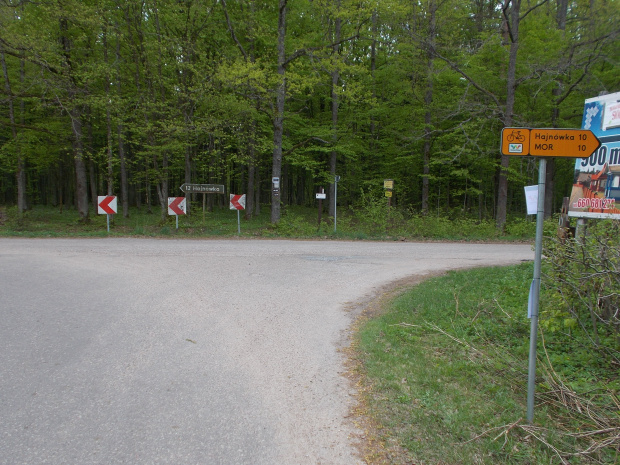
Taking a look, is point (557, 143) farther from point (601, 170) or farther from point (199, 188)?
point (199, 188)

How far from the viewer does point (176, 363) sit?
14.5ft

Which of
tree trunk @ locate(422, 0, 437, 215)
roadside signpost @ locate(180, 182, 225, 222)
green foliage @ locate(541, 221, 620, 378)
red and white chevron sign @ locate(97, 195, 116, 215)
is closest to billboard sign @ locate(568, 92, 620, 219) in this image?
green foliage @ locate(541, 221, 620, 378)

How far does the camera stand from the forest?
18062 millimetres

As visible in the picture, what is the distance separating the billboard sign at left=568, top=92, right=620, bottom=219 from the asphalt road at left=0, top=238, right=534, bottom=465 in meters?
4.03

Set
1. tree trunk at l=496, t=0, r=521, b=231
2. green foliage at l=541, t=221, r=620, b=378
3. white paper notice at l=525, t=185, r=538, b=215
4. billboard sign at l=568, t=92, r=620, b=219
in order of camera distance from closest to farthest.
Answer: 1. green foliage at l=541, t=221, r=620, b=378
2. white paper notice at l=525, t=185, r=538, b=215
3. billboard sign at l=568, t=92, r=620, b=219
4. tree trunk at l=496, t=0, r=521, b=231

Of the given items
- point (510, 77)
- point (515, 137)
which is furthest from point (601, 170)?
point (510, 77)

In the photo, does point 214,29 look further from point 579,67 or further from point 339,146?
point 579,67

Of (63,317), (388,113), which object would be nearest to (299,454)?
(63,317)

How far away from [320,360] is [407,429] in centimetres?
163

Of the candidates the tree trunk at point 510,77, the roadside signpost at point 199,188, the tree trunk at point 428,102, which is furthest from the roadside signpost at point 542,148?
the tree trunk at point 428,102

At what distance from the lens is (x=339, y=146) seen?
23.2m

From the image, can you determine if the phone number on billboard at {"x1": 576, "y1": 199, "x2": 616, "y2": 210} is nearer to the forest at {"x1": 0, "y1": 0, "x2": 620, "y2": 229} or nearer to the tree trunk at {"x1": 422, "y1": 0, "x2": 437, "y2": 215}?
the forest at {"x1": 0, "y1": 0, "x2": 620, "y2": 229}

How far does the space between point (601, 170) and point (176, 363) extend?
7.24m

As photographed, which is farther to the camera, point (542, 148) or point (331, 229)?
point (331, 229)
